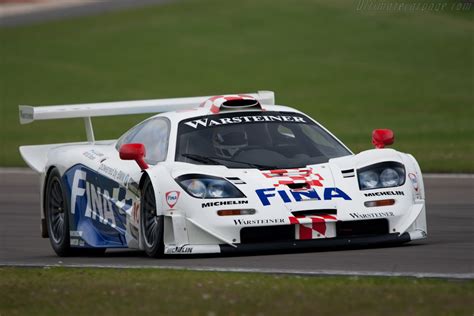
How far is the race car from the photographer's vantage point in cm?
941

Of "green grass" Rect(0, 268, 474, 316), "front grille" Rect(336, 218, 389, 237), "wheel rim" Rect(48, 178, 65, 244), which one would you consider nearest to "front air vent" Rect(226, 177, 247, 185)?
"front grille" Rect(336, 218, 389, 237)

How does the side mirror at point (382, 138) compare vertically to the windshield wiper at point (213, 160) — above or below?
above

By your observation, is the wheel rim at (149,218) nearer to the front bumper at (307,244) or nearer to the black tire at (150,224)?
the black tire at (150,224)

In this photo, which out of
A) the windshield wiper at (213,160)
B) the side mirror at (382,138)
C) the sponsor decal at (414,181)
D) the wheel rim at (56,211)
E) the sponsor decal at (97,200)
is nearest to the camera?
the sponsor decal at (414,181)

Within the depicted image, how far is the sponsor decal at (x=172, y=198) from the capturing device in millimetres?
9477

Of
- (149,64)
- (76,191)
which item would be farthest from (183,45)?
(76,191)

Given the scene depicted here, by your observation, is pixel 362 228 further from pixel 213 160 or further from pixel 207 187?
pixel 213 160

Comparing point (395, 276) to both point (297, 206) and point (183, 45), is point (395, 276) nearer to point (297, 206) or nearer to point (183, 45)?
point (297, 206)

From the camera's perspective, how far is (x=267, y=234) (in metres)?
9.44

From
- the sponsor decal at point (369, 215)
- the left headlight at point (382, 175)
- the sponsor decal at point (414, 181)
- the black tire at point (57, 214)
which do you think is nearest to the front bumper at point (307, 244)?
the sponsor decal at point (369, 215)

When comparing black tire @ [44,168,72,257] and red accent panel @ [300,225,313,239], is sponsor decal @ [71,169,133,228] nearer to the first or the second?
black tire @ [44,168,72,257]

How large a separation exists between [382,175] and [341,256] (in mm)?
964

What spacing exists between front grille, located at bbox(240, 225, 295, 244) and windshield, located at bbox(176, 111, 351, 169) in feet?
2.43

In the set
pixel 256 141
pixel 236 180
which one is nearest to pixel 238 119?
pixel 256 141
